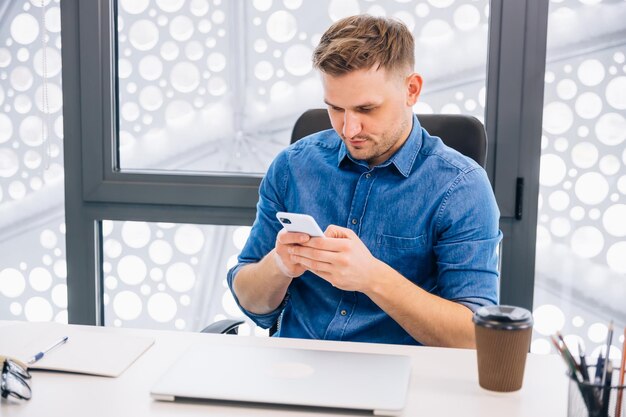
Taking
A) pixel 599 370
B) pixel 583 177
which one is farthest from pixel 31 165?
pixel 599 370

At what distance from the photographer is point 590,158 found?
2219 millimetres

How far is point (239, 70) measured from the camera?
2.34 meters

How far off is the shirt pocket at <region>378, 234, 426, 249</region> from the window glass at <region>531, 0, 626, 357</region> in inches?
35.8

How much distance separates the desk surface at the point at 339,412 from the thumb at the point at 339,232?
21 centimetres

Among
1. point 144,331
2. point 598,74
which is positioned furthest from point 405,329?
point 598,74

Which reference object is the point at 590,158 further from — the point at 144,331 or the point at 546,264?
the point at 144,331

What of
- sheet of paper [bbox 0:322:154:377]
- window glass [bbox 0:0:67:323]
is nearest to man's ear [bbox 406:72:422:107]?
sheet of paper [bbox 0:322:154:377]

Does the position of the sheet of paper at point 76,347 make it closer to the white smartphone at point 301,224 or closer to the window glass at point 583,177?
the white smartphone at point 301,224

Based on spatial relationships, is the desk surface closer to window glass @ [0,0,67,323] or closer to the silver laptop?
the silver laptop

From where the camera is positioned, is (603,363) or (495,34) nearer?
(603,363)

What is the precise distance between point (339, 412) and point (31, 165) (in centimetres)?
187

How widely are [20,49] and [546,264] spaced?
1.84 metres

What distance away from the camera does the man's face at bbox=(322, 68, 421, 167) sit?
57.7 inches

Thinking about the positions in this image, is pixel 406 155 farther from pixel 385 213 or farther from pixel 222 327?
pixel 222 327
